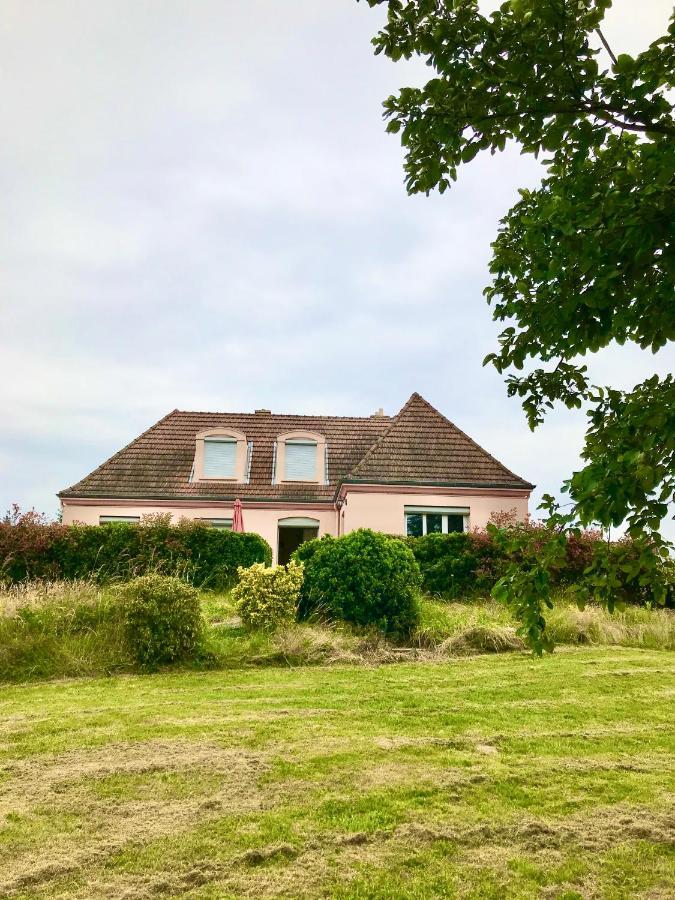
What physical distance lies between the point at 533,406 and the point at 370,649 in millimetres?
6154

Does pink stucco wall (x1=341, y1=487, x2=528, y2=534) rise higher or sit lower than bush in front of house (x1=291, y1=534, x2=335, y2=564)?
higher

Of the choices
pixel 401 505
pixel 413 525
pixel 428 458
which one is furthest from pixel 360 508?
pixel 428 458

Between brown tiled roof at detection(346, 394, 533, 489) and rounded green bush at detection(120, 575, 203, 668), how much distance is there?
441 inches

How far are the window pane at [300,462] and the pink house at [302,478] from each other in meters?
0.04

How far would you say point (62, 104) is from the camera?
949cm

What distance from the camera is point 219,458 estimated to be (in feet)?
76.6

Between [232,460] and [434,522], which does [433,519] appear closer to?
[434,522]

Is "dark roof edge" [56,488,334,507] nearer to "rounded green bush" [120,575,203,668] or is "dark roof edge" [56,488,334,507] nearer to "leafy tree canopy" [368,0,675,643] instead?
"rounded green bush" [120,575,203,668]

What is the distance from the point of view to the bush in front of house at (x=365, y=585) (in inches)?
420

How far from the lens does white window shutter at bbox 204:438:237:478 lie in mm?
23078

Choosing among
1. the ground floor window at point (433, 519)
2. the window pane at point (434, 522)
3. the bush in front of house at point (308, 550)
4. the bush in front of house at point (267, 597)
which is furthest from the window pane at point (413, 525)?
the bush in front of house at point (267, 597)

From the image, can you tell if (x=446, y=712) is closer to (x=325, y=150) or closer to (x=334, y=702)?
(x=334, y=702)

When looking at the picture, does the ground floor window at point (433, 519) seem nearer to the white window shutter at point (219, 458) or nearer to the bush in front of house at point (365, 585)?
the white window shutter at point (219, 458)

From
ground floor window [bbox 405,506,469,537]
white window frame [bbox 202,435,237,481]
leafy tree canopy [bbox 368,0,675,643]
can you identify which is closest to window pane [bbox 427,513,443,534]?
ground floor window [bbox 405,506,469,537]
